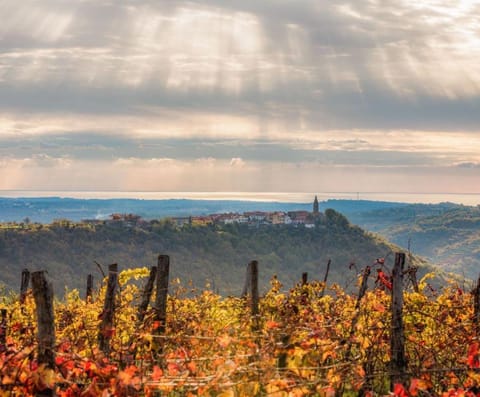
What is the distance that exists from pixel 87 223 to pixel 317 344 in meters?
149

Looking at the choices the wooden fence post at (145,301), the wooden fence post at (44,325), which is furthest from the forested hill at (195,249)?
the wooden fence post at (44,325)

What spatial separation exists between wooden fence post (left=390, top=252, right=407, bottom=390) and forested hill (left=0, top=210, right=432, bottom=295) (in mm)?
107557

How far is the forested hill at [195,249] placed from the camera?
125 metres

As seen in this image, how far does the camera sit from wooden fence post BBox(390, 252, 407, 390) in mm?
6828

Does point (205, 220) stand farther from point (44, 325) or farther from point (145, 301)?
point (44, 325)

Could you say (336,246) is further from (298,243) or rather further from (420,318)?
(420,318)

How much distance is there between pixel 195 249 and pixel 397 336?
14087 centimetres

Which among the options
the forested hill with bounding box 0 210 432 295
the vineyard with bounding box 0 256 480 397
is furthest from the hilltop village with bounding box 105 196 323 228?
the vineyard with bounding box 0 256 480 397

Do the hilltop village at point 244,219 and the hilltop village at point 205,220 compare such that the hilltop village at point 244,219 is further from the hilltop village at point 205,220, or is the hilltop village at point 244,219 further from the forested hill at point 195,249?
the forested hill at point 195,249

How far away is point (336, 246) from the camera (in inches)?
6245

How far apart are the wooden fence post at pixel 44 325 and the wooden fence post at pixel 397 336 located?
344 cm

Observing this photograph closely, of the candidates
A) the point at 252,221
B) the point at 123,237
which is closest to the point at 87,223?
the point at 123,237

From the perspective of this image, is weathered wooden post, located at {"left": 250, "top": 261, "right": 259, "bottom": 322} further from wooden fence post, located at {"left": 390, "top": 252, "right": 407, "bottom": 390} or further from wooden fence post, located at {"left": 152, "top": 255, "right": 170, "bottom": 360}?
wooden fence post, located at {"left": 390, "top": 252, "right": 407, "bottom": 390}

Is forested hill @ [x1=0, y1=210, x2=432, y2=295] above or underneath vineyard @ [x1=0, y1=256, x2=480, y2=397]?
underneath
